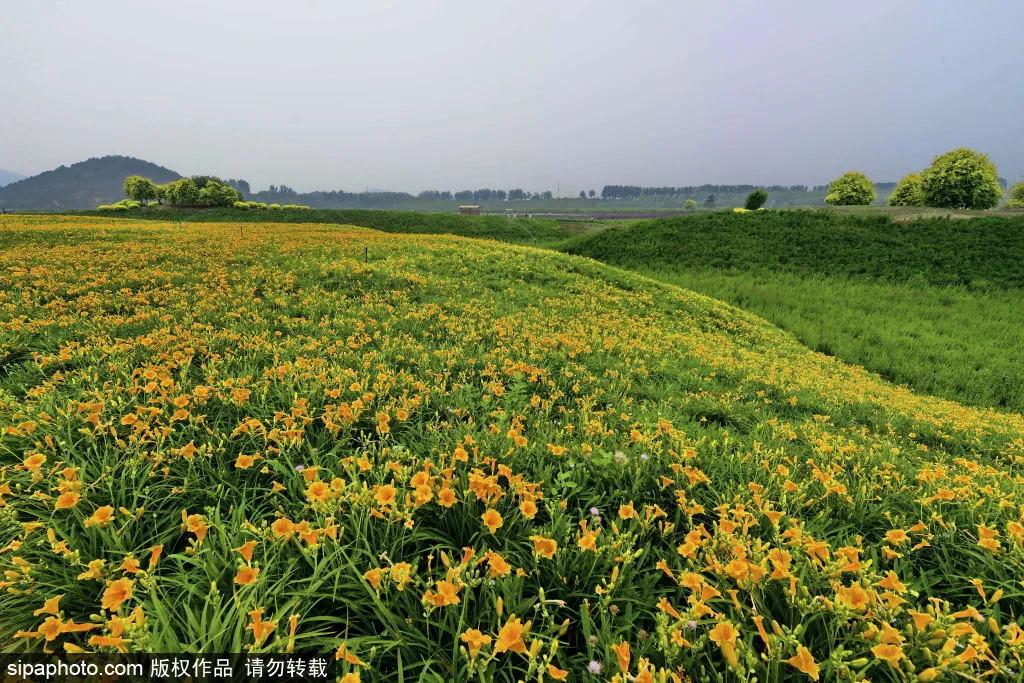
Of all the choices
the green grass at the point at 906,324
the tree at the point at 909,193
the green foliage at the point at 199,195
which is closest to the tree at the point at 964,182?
the tree at the point at 909,193

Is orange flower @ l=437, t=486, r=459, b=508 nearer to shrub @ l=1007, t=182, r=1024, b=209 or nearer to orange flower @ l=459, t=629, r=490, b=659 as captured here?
orange flower @ l=459, t=629, r=490, b=659

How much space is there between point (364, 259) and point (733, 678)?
11.1 m

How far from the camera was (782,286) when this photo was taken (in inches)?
694

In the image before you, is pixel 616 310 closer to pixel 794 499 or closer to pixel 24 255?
pixel 794 499

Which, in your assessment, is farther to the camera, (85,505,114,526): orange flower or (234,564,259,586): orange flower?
(85,505,114,526): orange flower

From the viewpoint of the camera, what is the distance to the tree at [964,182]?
32281 millimetres

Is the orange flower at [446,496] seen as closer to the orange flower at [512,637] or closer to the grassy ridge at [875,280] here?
the orange flower at [512,637]

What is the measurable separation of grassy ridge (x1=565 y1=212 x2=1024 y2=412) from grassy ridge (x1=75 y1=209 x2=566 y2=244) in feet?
41.0

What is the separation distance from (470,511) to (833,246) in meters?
26.4

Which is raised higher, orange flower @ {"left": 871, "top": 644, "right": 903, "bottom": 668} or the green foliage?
the green foliage

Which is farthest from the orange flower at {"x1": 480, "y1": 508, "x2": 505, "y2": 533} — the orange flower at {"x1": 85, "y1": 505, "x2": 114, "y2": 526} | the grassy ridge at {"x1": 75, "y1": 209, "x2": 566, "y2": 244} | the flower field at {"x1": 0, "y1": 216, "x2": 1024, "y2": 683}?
the grassy ridge at {"x1": 75, "y1": 209, "x2": 566, "y2": 244}

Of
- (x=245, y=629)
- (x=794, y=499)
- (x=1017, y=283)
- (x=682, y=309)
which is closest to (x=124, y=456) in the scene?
(x=245, y=629)

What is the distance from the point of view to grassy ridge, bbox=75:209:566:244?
37438mm

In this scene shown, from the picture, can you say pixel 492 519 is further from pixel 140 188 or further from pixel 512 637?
pixel 140 188
